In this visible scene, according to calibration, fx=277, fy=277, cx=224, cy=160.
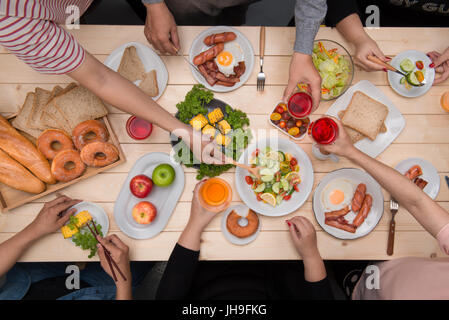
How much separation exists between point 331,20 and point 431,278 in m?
1.56

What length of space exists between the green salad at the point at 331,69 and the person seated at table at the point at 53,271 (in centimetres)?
153

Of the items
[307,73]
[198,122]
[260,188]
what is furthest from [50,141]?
[307,73]

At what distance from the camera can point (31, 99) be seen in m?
1.66

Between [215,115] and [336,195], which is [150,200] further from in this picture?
[336,195]

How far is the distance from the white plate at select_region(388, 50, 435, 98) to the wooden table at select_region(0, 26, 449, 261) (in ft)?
0.13

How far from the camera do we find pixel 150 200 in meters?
1.68

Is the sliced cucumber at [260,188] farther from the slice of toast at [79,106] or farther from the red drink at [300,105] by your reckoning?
the slice of toast at [79,106]

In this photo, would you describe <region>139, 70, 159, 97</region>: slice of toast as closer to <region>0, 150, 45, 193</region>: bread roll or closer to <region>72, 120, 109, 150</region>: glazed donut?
<region>72, 120, 109, 150</region>: glazed donut

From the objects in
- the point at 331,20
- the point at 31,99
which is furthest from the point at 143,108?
the point at 331,20

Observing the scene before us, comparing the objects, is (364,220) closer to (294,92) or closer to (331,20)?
(294,92)

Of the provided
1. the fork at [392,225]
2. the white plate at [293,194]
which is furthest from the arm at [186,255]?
the fork at [392,225]

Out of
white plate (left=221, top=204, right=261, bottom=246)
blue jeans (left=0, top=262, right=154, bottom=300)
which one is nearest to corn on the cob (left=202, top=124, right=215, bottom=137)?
white plate (left=221, top=204, right=261, bottom=246)

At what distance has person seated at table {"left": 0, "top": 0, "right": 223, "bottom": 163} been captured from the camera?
1.08 m

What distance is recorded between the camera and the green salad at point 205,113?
166cm
